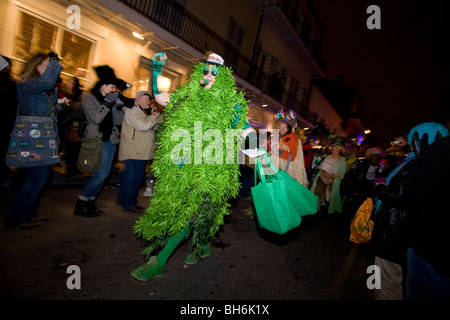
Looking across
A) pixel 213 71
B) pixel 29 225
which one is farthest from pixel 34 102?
pixel 213 71

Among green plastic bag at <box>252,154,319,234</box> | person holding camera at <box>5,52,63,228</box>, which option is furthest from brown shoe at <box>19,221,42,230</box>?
green plastic bag at <box>252,154,319,234</box>

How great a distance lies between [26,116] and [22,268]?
167cm

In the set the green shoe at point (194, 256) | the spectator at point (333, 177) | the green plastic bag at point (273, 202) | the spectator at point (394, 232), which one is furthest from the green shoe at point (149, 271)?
the spectator at point (333, 177)

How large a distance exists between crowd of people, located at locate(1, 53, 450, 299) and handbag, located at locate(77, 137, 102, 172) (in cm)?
13

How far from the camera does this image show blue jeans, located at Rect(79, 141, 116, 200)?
11.3 feet

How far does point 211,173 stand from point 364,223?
310 centimetres

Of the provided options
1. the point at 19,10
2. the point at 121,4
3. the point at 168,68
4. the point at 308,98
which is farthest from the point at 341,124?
the point at 19,10

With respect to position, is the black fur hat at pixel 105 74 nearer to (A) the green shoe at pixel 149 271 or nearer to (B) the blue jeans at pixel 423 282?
(A) the green shoe at pixel 149 271

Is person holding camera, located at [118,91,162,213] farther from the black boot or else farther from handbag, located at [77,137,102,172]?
the black boot

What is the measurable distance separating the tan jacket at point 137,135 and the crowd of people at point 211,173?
16 millimetres

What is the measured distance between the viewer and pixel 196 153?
2.16 meters

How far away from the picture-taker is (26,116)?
2625 mm
